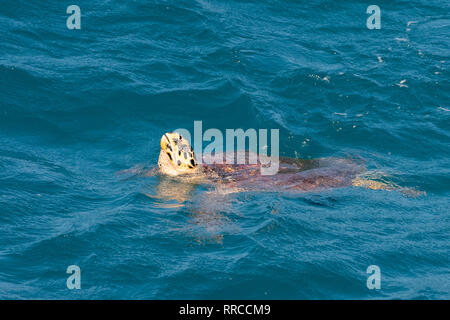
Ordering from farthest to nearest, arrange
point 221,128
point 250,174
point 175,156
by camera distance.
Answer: point 221,128 < point 250,174 < point 175,156

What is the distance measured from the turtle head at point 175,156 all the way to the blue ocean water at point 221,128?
64 centimetres

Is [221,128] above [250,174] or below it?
above

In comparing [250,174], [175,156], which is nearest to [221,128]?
[250,174]

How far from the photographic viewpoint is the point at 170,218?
11.5m

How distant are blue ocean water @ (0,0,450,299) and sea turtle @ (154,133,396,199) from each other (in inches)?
13.7

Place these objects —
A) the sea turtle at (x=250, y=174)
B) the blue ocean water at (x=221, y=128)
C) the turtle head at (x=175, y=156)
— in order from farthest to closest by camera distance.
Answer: the turtle head at (x=175, y=156)
the sea turtle at (x=250, y=174)
the blue ocean water at (x=221, y=128)

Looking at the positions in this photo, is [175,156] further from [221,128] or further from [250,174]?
[221,128]

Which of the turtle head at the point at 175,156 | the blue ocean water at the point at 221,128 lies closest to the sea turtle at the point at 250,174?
the turtle head at the point at 175,156

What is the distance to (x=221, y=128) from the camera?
1545 centimetres

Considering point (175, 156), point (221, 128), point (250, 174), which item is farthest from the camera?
point (221, 128)

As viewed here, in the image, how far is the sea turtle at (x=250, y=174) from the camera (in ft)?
43.2

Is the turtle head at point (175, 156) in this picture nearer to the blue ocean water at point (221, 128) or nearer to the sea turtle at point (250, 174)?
the sea turtle at point (250, 174)

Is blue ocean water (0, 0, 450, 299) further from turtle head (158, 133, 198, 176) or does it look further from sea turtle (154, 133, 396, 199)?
turtle head (158, 133, 198, 176)

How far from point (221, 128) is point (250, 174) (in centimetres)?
225
